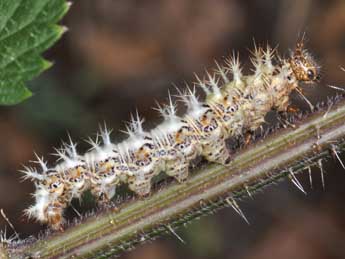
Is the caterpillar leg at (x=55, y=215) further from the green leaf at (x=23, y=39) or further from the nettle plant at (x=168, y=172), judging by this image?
the green leaf at (x=23, y=39)

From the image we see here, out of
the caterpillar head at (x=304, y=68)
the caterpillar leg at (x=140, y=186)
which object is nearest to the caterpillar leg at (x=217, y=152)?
the caterpillar leg at (x=140, y=186)

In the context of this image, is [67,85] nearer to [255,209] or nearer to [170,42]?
[170,42]

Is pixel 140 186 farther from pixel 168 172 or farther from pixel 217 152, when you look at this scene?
pixel 217 152

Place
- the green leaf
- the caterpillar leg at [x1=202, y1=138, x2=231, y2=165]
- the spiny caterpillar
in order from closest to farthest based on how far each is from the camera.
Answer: the green leaf → the caterpillar leg at [x1=202, y1=138, x2=231, y2=165] → the spiny caterpillar

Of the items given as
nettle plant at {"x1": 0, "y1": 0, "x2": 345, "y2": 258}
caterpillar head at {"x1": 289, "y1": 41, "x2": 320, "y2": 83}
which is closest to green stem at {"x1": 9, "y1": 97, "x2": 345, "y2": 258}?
nettle plant at {"x1": 0, "y1": 0, "x2": 345, "y2": 258}

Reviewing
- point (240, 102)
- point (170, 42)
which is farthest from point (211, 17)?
point (240, 102)

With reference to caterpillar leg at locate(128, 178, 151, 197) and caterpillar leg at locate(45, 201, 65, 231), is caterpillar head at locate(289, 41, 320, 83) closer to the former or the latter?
caterpillar leg at locate(128, 178, 151, 197)
